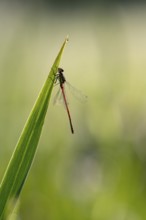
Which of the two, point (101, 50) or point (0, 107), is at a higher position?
point (101, 50)

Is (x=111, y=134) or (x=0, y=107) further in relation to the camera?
(x=0, y=107)

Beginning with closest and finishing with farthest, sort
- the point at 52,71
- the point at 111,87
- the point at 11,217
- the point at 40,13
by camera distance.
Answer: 1. the point at 11,217
2. the point at 52,71
3. the point at 111,87
4. the point at 40,13

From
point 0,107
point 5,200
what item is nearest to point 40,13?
point 0,107

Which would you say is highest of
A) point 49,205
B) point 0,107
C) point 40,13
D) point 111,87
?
point 40,13

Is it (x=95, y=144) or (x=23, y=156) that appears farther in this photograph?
(x=95, y=144)

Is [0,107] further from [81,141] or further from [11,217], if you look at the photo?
[11,217]

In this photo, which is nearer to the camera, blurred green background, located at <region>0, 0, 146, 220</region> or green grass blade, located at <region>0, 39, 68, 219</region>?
green grass blade, located at <region>0, 39, 68, 219</region>

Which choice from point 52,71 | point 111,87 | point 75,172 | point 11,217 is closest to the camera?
point 11,217

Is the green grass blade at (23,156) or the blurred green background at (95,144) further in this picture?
the blurred green background at (95,144)
